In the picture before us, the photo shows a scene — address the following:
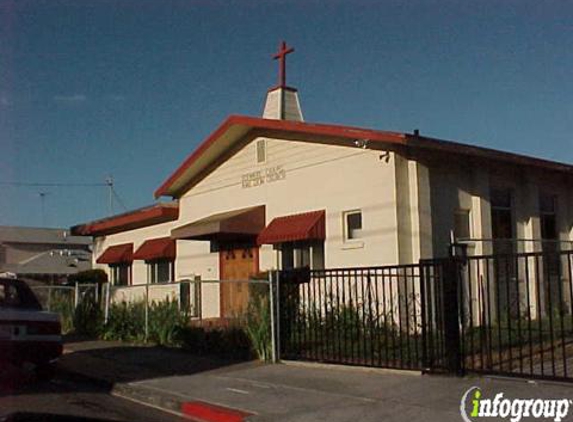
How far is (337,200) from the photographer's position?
16781mm

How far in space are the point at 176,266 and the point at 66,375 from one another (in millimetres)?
9904

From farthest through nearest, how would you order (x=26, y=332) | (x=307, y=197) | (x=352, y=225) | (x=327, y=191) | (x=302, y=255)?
1. (x=302, y=255)
2. (x=307, y=197)
3. (x=327, y=191)
4. (x=352, y=225)
5. (x=26, y=332)

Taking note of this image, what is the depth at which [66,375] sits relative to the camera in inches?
526

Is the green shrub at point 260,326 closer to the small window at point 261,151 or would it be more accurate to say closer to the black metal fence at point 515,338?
the black metal fence at point 515,338

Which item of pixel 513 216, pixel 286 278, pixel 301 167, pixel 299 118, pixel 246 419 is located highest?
pixel 299 118

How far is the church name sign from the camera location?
734 inches

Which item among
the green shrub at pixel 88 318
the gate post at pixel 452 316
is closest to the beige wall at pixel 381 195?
the green shrub at pixel 88 318

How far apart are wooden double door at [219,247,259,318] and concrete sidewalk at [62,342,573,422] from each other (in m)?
5.52

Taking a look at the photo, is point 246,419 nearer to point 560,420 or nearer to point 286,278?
point 560,420

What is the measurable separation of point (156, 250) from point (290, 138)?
7264 mm

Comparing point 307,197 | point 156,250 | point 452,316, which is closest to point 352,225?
point 307,197

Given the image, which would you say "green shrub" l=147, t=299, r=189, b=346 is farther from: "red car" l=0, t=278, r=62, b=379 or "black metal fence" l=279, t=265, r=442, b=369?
"red car" l=0, t=278, r=62, b=379

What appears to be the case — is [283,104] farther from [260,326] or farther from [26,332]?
[26,332]

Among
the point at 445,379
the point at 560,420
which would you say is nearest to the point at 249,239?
the point at 445,379
